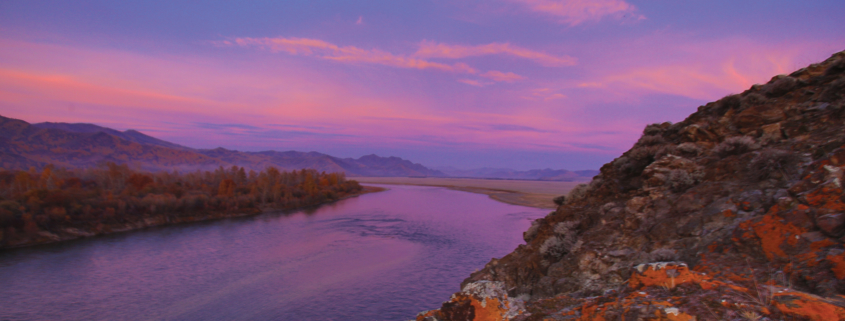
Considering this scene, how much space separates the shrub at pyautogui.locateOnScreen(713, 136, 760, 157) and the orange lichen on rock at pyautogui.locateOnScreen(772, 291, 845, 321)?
6092 millimetres

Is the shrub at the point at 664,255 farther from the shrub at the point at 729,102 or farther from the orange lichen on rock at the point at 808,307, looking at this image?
the shrub at the point at 729,102

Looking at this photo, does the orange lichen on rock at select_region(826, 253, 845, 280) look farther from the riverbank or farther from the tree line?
the tree line

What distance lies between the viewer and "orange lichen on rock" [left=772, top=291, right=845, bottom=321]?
2.83 metres

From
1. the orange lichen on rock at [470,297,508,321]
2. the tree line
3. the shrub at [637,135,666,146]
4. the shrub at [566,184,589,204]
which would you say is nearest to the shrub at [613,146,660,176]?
the shrub at [637,135,666,146]

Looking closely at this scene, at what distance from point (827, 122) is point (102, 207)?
5904 centimetres

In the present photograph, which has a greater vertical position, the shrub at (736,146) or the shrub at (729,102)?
the shrub at (729,102)

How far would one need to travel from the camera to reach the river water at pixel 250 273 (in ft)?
59.9

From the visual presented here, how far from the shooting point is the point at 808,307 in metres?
2.93

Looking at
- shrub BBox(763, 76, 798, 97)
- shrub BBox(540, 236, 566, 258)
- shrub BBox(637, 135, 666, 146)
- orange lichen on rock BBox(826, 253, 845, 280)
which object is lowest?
shrub BBox(540, 236, 566, 258)

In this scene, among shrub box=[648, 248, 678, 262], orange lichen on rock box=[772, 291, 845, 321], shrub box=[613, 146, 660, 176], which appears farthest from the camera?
shrub box=[613, 146, 660, 176]

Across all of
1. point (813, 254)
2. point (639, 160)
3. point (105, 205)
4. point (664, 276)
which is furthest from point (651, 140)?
point (105, 205)

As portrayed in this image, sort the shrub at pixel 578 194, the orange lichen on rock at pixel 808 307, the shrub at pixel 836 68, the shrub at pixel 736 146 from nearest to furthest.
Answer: the orange lichen on rock at pixel 808 307, the shrub at pixel 736 146, the shrub at pixel 836 68, the shrub at pixel 578 194

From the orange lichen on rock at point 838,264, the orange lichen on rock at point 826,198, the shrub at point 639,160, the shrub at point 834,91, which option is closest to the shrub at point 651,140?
the shrub at point 639,160

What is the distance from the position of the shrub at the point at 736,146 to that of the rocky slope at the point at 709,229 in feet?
0.07
